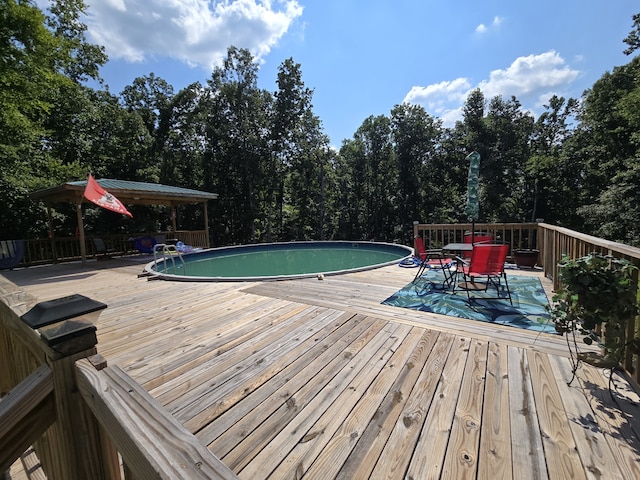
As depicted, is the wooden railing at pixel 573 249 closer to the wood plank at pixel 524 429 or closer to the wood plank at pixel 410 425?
the wood plank at pixel 524 429

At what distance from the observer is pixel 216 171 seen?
19609 millimetres

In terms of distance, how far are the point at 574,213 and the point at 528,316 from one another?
19.5m

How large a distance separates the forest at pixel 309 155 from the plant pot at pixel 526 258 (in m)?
9.96

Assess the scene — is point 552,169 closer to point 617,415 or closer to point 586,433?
point 617,415

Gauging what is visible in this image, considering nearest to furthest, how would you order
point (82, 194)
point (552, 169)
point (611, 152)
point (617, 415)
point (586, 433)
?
point (586, 433) < point (617, 415) < point (82, 194) < point (611, 152) < point (552, 169)

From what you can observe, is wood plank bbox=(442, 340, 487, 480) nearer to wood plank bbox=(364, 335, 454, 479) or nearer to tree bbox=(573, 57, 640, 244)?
wood plank bbox=(364, 335, 454, 479)

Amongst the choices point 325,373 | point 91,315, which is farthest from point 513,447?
point 91,315

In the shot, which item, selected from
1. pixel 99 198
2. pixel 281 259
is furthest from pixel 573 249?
pixel 281 259

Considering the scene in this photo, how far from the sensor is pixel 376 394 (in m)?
1.94

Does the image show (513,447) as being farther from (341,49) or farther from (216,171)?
(216,171)

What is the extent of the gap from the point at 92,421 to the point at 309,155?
66.4ft

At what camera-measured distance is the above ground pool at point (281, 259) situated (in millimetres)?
9547

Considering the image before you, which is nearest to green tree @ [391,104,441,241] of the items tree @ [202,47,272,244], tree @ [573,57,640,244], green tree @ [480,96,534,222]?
green tree @ [480,96,534,222]

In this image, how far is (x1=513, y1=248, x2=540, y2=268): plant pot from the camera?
549cm
